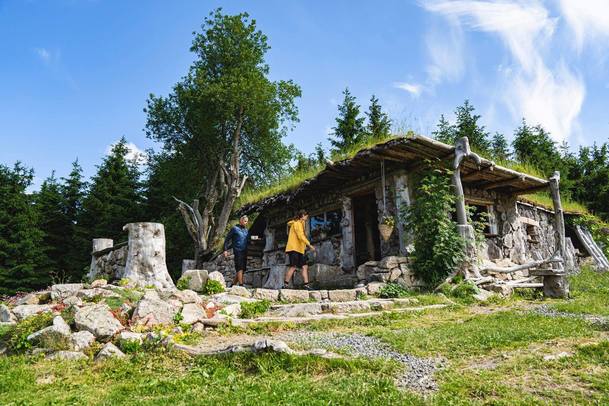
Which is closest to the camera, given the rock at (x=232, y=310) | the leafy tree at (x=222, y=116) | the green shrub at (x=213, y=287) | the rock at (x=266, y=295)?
the rock at (x=232, y=310)

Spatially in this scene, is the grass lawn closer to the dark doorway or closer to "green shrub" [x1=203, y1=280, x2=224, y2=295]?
"green shrub" [x1=203, y1=280, x2=224, y2=295]

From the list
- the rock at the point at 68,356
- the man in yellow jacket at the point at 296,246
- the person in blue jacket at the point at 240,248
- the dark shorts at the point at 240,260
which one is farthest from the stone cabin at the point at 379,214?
the rock at the point at 68,356

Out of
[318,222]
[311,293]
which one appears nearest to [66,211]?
[318,222]

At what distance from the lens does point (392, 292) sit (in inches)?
312

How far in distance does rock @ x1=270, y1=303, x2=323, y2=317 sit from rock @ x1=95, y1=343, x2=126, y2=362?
8.51 feet

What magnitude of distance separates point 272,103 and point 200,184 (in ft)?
20.1

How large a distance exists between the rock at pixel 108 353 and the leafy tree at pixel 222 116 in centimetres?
1389

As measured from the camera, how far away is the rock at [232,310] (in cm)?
613

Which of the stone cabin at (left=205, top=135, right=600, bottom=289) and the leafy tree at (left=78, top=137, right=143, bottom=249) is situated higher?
the leafy tree at (left=78, top=137, right=143, bottom=249)

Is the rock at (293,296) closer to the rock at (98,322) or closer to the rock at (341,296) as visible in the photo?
the rock at (341,296)

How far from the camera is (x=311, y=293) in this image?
7594mm

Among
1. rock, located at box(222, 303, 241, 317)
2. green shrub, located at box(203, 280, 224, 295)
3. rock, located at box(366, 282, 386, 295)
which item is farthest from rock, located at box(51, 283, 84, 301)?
rock, located at box(366, 282, 386, 295)

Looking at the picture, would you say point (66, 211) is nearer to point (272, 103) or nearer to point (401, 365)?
point (272, 103)

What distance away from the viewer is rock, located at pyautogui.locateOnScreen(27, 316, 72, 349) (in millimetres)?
4598
